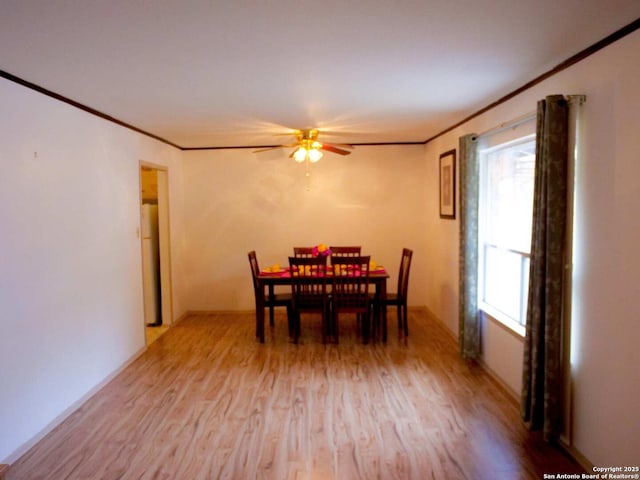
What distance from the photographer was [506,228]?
3.64 metres

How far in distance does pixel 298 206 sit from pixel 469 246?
2.70m

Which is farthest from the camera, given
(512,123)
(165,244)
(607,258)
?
(165,244)

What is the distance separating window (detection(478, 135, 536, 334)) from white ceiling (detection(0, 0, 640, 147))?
52 cm

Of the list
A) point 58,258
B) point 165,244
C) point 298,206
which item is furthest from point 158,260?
point 58,258

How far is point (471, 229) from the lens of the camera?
3.93 metres

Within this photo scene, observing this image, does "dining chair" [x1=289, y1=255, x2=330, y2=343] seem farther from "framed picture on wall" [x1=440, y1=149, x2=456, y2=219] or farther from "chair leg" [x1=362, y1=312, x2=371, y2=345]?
"framed picture on wall" [x1=440, y1=149, x2=456, y2=219]

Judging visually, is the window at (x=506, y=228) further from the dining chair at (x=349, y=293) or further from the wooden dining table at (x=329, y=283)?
the dining chair at (x=349, y=293)

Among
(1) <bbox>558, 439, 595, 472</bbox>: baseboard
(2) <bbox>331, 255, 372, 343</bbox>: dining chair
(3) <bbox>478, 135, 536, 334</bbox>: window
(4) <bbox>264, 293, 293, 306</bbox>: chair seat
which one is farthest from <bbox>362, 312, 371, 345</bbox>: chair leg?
(1) <bbox>558, 439, 595, 472</bbox>: baseboard

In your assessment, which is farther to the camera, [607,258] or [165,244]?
[165,244]

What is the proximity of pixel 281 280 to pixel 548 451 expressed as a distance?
2926 mm

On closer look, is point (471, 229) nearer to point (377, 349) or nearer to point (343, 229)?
point (377, 349)

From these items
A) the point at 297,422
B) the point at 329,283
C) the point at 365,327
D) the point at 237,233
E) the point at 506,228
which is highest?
the point at 506,228

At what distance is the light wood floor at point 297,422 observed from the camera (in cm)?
249

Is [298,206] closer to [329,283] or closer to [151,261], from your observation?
[329,283]
